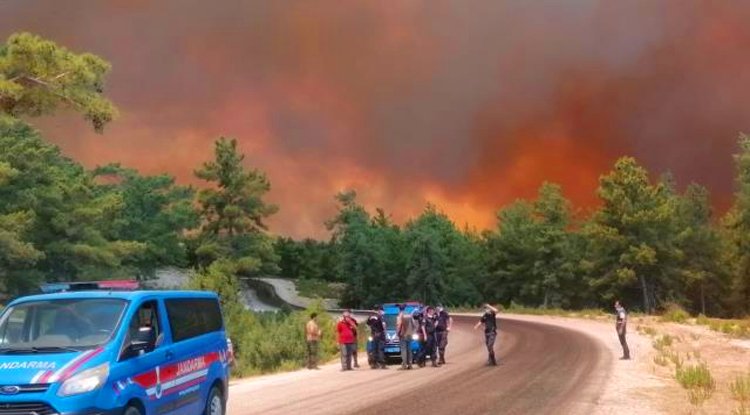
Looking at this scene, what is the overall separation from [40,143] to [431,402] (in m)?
63.3

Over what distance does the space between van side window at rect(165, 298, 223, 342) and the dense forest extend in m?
17.5

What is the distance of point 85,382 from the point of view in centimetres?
905

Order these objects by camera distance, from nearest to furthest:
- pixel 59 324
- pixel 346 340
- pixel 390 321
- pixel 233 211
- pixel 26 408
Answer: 1. pixel 26 408
2. pixel 59 324
3. pixel 346 340
4. pixel 390 321
5. pixel 233 211

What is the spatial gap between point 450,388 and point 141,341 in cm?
1108

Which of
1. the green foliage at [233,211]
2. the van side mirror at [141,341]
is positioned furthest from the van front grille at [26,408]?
the green foliage at [233,211]

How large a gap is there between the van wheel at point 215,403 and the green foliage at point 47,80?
12966mm

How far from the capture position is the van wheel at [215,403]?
12288 millimetres

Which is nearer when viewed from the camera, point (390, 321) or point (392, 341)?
point (392, 341)

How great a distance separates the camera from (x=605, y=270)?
102 m

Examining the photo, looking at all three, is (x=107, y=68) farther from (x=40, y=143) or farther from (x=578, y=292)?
(x=578, y=292)

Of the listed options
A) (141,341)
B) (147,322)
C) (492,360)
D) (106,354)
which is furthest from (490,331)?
(106,354)

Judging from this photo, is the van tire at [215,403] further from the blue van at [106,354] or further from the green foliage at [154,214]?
the green foliage at [154,214]

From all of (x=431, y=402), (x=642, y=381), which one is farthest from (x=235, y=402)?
(x=642, y=381)

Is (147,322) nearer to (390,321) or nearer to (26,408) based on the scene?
(26,408)
